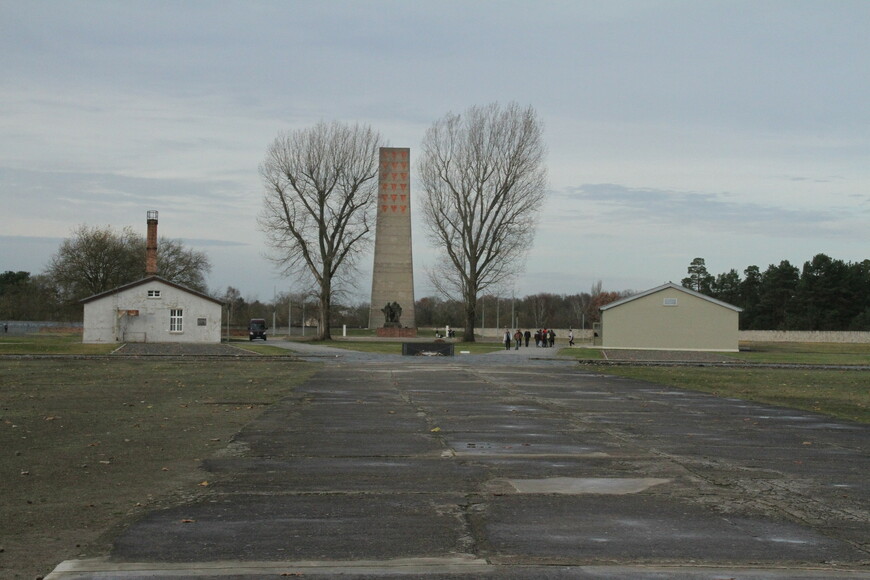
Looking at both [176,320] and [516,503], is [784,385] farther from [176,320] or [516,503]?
[176,320]

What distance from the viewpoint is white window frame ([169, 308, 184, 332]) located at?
64125 mm

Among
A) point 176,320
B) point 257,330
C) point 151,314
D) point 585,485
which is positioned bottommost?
point 585,485

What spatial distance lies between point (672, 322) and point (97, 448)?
56152mm

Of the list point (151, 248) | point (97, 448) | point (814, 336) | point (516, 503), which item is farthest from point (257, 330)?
point (516, 503)

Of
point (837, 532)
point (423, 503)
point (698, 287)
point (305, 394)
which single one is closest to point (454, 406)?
point (305, 394)

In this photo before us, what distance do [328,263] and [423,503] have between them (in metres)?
64.8

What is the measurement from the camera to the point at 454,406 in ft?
63.0

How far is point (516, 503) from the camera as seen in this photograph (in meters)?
8.29

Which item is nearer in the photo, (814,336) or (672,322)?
(672,322)

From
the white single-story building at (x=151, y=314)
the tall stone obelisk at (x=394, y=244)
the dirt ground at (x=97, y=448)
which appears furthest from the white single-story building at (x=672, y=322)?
the dirt ground at (x=97, y=448)

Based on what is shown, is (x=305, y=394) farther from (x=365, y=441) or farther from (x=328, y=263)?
(x=328, y=263)

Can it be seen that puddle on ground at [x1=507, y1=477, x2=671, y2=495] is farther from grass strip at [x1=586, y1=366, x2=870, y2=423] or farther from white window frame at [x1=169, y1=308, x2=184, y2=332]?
white window frame at [x1=169, y1=308, x2=184, y2=332]

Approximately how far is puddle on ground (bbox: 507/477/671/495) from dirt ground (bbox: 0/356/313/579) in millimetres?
3254

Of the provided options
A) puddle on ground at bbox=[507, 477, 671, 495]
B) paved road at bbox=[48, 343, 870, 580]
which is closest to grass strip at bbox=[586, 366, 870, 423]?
paved road at bbox=[48, 343, 870, 580]
